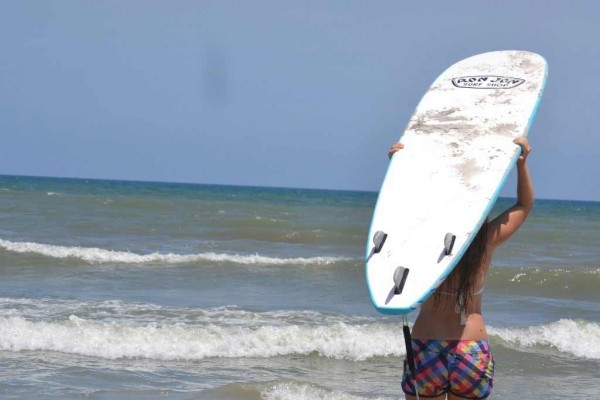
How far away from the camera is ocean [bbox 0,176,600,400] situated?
22.4 feet

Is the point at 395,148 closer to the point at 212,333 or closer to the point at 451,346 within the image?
the point at 451,346

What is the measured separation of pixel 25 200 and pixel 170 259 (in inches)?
462

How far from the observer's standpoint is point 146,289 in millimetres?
11438

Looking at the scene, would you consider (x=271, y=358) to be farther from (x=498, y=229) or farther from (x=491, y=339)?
(x=498, y=229)

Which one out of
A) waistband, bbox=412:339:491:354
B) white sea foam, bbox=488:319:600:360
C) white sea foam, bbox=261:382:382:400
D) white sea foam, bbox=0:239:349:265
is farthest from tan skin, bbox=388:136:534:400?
white sea foam, bbox=0:239:349:265

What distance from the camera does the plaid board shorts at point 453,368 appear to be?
3.31 m

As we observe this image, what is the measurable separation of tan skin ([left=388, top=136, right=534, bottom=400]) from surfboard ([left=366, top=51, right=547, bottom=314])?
8cm

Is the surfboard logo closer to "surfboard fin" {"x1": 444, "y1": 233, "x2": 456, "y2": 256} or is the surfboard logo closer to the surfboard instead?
the surfboard

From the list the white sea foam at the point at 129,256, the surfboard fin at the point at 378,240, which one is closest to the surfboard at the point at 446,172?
the surfboard fin at the point at 378,240

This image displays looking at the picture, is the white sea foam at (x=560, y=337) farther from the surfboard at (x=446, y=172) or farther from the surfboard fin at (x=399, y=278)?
the surfboard fin at (x=399, y=278)

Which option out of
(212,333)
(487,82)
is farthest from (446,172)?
(212,333)

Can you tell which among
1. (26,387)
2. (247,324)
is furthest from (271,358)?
(26,387)

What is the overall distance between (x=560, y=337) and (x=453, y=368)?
6170 mm

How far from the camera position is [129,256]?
47.8 feet
